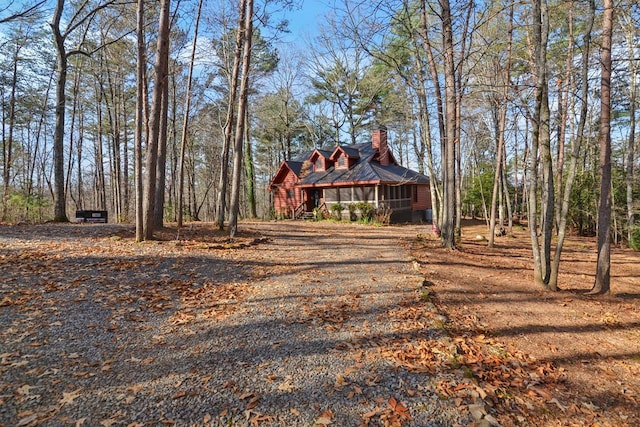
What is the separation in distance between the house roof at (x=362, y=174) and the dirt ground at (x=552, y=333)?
1146 cm

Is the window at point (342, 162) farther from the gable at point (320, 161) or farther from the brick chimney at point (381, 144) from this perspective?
the brick chimney at point (381, 144)

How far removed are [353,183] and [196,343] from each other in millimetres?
16942

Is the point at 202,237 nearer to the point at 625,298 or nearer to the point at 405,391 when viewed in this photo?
the point at 405,391

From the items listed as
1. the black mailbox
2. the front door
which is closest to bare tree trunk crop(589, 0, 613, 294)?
the black mailbox

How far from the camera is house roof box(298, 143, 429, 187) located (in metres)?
19.6

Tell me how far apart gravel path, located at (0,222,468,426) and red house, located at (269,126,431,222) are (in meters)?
13.4

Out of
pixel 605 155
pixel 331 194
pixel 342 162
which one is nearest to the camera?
pixel 605 155

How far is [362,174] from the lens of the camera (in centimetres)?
2017

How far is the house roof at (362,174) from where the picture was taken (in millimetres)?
19578

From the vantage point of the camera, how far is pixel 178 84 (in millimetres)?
17812

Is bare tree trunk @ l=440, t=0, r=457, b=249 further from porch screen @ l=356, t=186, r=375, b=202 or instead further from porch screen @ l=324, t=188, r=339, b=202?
porch screen @ l=324, t=188, r=339, b=202

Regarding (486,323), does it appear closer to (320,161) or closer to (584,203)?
(584,203)

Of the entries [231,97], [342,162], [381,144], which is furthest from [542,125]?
[342,162]

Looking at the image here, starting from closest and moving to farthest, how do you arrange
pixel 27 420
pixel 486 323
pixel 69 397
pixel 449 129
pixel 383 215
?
pixel 27 420
pixel 69 397
pixel 486 323
pixel 449 129
pixel 383 215
